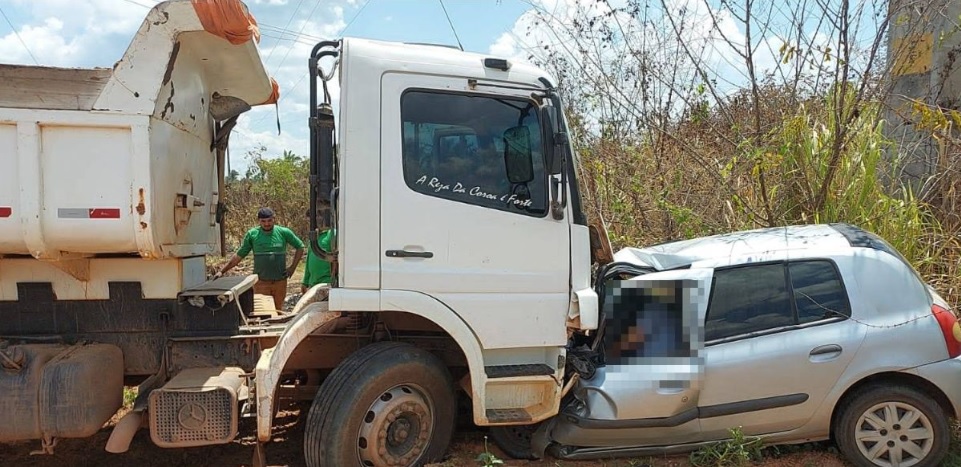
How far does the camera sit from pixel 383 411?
11.5 ft

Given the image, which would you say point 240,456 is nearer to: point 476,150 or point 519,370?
point 519,370

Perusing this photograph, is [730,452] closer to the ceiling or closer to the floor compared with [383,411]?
closer to the floor

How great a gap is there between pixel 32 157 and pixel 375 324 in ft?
6.87

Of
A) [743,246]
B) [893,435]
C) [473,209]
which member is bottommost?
[893,435]

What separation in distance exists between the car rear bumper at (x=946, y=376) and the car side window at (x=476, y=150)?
8.39ft

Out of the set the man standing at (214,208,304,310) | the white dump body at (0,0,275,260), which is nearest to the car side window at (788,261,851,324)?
the white dump body at (0,0,275,260)

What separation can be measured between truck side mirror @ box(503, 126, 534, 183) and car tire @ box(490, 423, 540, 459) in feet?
5.60

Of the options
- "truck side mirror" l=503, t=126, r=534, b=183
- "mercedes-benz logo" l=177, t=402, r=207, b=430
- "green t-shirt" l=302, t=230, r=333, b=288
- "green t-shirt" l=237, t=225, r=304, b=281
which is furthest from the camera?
"green t-shirt" l=237, t=225, r=304, b=281

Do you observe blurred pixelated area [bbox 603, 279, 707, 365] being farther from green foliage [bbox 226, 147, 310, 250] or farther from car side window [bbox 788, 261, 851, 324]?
green foliage [bbox 226, 147, 310, 250]

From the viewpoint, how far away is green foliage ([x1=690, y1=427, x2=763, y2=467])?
12.2 ft

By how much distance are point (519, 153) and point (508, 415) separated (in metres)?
1.61

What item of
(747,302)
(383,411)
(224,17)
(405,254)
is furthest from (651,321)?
(224,17)

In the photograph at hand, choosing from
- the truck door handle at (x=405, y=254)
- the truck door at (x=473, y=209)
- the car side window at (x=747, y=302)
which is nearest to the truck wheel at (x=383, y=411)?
the truck door at (x=473, y=209)

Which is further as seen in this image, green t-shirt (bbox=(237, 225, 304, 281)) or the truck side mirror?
green t-shirt (bbox=(237, 225, 304, 281))
